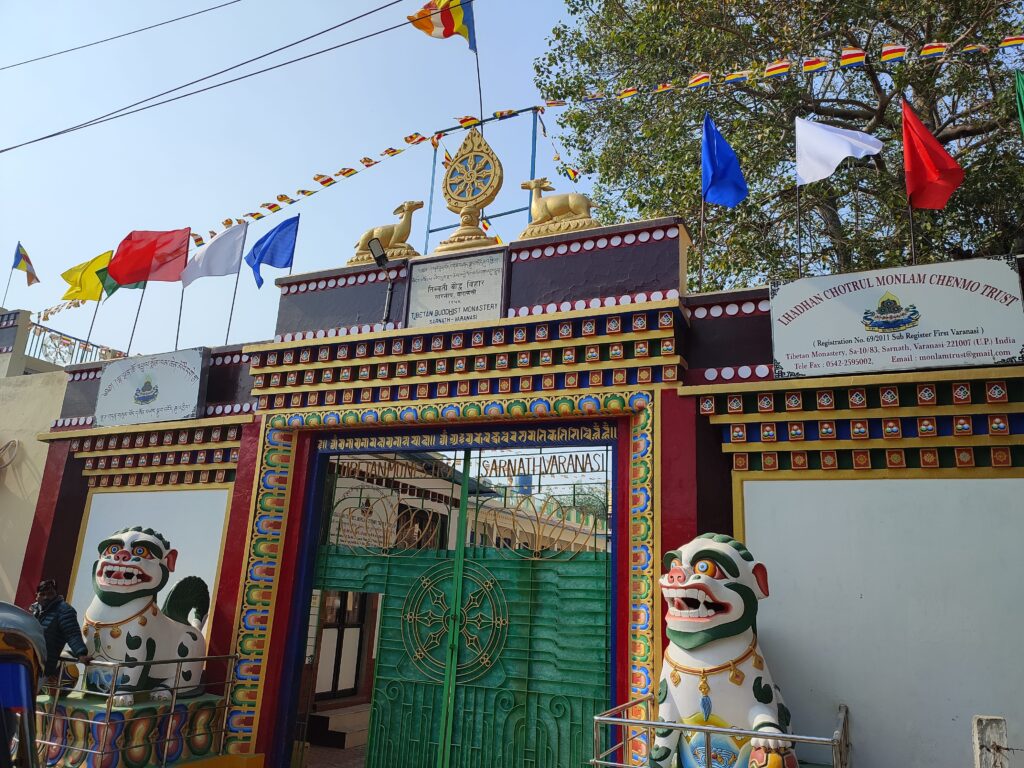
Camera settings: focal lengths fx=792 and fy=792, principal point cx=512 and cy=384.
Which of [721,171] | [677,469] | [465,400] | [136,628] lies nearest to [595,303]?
[465,400]

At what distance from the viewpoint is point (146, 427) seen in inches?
346

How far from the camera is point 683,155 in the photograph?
12023 mm

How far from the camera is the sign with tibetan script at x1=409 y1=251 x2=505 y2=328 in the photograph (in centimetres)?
742

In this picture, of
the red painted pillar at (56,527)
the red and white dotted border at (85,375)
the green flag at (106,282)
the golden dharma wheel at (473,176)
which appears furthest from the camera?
the green flag at (106,282)

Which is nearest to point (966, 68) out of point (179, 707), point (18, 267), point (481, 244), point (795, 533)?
point (481, 244)

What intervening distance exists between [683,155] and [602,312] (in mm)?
6370

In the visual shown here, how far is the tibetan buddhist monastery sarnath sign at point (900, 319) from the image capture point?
554 centimetres

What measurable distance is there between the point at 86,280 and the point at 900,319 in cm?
966

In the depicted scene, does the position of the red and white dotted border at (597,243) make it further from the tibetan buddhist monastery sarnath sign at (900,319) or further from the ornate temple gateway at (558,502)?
the tibetan buddhist monastery sarnath sign at (900,319)

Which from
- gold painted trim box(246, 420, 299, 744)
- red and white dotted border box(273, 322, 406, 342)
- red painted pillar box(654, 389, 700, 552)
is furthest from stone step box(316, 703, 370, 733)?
red painted pillar box(654, 389, 700, 552)

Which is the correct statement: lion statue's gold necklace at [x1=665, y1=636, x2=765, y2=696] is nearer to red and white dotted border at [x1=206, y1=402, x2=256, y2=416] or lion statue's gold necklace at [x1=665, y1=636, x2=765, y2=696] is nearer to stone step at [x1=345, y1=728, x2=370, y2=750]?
red and white dotted border at [x1=206, y1=402, x2=256, y2=416]

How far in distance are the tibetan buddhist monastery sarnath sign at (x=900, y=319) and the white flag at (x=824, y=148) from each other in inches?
49.5

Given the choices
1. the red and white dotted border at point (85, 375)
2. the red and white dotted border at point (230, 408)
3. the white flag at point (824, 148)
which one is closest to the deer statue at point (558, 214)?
the white flag at point (824, 148)

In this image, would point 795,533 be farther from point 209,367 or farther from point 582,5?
point 582,5
